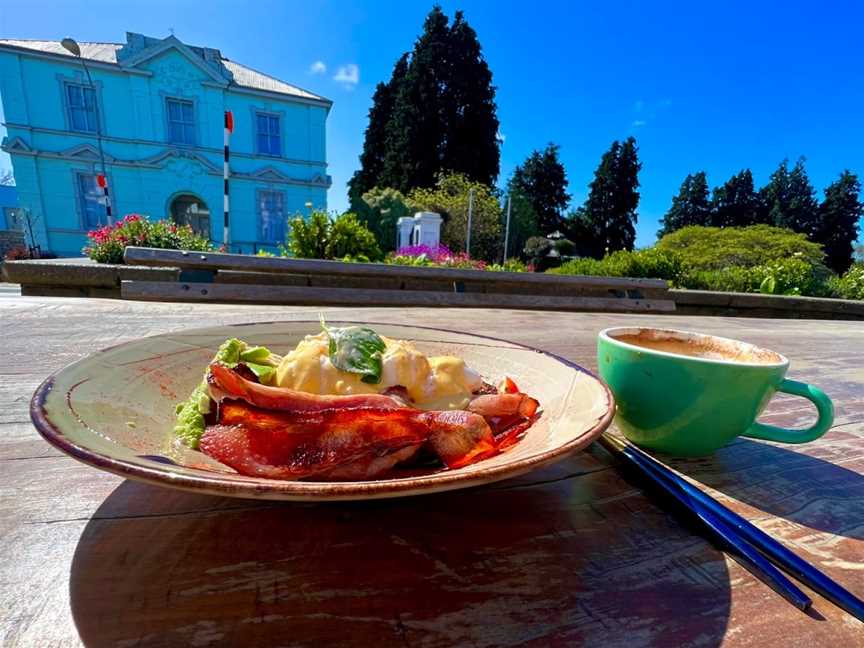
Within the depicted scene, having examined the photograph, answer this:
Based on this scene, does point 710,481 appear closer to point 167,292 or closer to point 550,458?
point 550,458

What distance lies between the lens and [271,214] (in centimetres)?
1505

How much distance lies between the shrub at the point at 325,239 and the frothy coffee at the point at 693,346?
13.9 ft

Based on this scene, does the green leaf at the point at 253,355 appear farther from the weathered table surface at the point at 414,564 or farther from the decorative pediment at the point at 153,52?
the decorative pediment at the point at 153,52

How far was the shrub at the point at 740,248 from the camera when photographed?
10898mm

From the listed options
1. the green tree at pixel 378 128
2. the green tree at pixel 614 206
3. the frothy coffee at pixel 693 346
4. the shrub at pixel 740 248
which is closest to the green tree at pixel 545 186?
the green tree at pixel 614 206

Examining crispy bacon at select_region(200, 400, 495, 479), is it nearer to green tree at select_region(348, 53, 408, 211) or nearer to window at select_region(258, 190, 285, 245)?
window at select_region(258, 190, 285, 245)

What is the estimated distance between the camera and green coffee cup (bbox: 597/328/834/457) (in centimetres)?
56

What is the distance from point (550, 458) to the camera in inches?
15.0

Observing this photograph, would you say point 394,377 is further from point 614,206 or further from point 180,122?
point 614,206

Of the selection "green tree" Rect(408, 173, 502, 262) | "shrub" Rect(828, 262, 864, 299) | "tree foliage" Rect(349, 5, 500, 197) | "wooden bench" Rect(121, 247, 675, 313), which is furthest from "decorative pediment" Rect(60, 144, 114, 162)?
"shrub" Rect(828, 262, 864, 299)

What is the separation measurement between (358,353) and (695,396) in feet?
1.51

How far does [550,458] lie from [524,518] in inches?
5.4

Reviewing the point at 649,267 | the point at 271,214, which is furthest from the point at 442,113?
the point at 649,267

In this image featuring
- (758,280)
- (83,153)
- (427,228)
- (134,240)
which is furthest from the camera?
(83,153)
